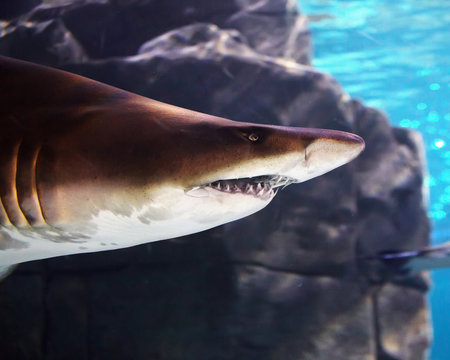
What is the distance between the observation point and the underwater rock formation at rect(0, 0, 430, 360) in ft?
16.5

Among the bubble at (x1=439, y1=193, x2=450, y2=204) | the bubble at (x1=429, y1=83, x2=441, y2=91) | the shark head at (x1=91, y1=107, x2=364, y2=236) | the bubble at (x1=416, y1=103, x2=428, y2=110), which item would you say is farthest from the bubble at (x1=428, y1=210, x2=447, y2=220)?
the shark head at (x1=91, y1=107, x2=364, y2=236)

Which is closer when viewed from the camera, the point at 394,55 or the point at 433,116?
the point at 394,55

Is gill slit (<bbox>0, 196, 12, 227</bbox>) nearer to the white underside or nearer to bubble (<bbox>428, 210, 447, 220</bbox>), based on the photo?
the white underside

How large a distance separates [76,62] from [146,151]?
174 inches

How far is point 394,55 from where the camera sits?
1246 centimetres

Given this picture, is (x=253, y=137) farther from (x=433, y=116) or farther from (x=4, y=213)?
(x=433, y=116)

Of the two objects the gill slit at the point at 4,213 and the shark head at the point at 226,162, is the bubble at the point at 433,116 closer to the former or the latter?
the shark head at the point at 226,162

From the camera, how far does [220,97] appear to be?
17.3ft

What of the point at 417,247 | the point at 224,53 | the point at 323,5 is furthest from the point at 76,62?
the point at 323,5

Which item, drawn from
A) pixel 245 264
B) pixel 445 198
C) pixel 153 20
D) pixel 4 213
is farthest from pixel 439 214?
pixel 4 213

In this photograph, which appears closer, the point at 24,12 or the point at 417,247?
the point at 417,247

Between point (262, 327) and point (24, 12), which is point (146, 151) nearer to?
point (262, 327)

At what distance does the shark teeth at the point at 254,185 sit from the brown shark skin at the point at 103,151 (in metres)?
0.10

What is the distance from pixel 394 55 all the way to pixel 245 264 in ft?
33.1
